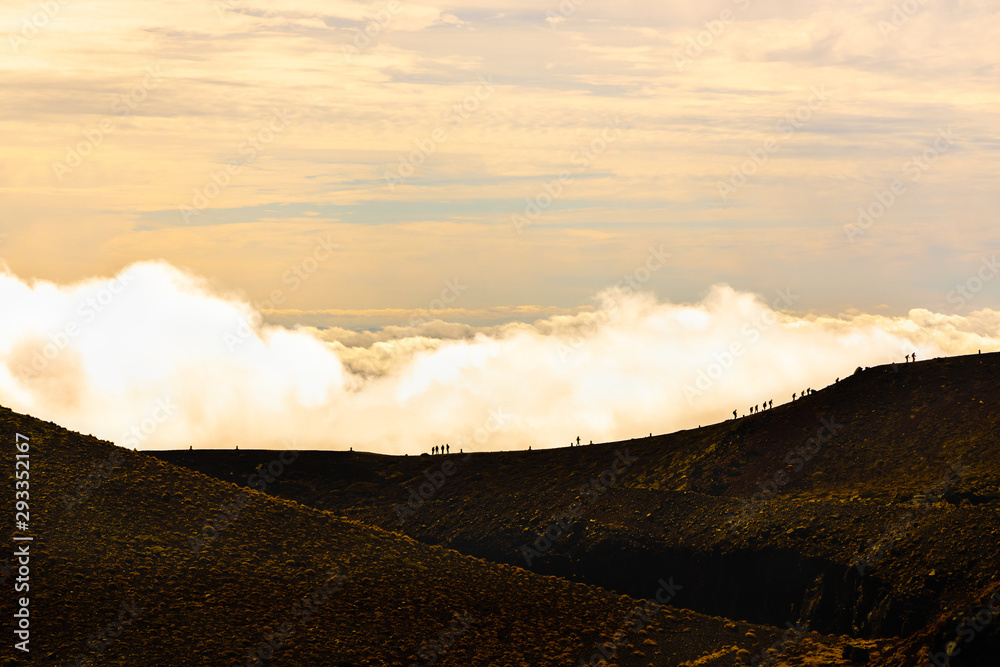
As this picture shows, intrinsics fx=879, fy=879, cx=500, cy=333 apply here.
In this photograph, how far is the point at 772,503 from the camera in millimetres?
71812

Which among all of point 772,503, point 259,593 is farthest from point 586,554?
point 259,593

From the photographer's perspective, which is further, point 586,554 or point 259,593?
point 586,554

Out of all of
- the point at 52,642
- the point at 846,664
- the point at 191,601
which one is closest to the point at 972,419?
the point at 846,664

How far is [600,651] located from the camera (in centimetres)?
5341

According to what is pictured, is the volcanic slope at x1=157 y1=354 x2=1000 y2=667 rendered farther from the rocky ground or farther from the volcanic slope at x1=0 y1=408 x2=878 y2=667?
the volcanic slope at x1=0 y1=408 x2=878 y2=667

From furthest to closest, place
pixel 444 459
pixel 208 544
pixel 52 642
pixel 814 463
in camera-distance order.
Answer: pixel 444 459
pixel 814 463
pixel 208 544
pixel 52 642

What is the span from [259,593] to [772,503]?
41127 mm

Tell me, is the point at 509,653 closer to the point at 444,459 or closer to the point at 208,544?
the point at 208,544

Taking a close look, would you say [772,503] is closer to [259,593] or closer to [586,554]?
[586,554]

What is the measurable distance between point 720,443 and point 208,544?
53401 mm

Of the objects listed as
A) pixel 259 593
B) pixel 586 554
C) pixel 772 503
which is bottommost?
pixel 259 593

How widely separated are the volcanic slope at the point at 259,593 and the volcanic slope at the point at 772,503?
447 cm

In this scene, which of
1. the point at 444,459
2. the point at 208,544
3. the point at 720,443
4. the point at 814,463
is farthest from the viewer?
the point at 444,459

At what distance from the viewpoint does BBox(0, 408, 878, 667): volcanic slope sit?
4734 cm
